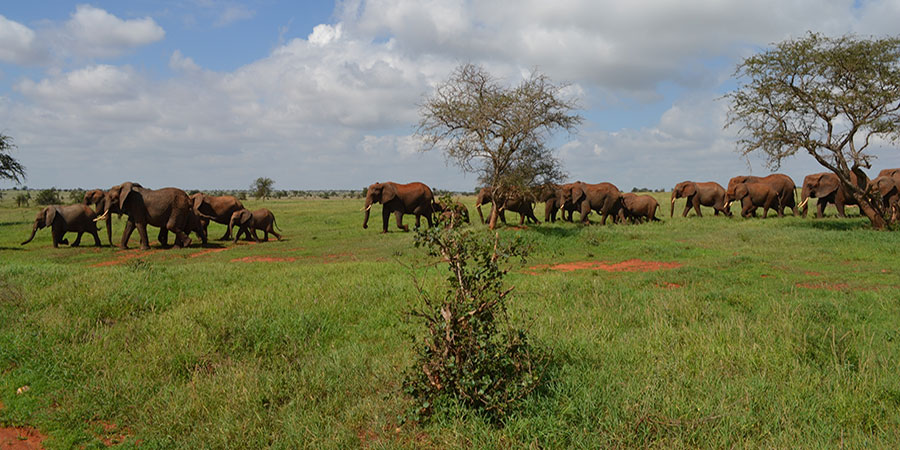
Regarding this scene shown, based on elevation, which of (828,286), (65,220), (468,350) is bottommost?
(828,286)

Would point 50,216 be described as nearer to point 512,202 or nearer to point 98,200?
point 98,200

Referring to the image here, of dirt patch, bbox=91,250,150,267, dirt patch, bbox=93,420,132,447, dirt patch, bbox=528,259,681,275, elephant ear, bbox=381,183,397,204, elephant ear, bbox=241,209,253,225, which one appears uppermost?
elephant ear, bbox=381,183,397,204

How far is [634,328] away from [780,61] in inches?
735

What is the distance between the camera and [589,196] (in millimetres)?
27047

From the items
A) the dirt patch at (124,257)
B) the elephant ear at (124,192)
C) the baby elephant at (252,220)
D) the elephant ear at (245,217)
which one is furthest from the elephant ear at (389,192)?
the elephant ear at (124,192)

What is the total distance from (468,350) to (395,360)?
162cm

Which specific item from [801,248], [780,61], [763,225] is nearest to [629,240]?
[801,248]

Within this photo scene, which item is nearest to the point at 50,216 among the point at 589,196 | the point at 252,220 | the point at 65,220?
the point at 65,220

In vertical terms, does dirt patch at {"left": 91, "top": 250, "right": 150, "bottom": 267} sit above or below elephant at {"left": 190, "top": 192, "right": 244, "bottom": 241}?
below

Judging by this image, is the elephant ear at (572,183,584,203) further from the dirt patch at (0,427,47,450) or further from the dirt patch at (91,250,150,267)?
the dirt patch at (0,427,47,450)

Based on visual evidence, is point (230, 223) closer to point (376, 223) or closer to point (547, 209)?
point (376, 223)

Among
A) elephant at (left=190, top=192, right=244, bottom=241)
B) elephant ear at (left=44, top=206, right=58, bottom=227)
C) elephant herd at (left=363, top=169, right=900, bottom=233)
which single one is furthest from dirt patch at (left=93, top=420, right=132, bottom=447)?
elephant ear at (left=44, top=206, right=58, bottom=227)

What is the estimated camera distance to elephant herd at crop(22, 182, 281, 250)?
758 inches

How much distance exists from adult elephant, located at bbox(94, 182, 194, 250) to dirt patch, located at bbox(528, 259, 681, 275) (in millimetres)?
13873
